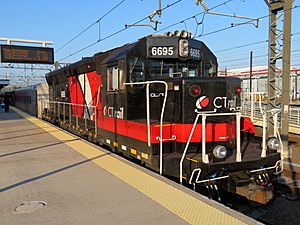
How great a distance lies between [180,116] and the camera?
5152 millimetres

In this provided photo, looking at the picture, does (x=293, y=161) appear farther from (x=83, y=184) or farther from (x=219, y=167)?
(x=83, y=184)

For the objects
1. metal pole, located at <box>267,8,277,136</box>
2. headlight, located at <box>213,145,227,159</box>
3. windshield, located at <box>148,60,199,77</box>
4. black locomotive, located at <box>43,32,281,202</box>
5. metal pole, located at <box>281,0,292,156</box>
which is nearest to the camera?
headlight, located at <box>213,145,227,159</box>

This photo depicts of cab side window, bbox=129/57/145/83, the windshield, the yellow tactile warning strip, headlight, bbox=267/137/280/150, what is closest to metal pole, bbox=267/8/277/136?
headlight, bbox=267/137/280/150

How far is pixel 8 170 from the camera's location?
5.36m

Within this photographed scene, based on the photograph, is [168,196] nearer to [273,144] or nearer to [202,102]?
[202,102]

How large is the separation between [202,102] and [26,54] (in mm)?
27790

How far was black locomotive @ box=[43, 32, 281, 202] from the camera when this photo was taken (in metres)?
4.60

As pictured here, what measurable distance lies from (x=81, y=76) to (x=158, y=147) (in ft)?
17.8

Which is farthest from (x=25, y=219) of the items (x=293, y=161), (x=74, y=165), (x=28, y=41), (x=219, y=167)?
(x=28, y=41)

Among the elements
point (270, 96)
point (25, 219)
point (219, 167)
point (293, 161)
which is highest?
point (270, 96)

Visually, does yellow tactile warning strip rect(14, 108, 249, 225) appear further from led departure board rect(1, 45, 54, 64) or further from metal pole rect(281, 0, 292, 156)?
led departure board rect(1, 45, 54, 64)

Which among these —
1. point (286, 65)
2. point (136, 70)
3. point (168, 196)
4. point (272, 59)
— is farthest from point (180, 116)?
point (272, 59)

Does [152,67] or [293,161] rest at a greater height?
[152,67]

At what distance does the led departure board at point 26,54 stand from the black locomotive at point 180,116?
24.5 meters
